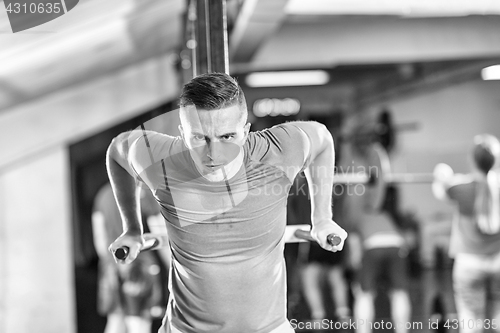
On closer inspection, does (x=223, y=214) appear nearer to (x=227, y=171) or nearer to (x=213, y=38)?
(x=227, y=171)

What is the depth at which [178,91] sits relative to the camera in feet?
5.45

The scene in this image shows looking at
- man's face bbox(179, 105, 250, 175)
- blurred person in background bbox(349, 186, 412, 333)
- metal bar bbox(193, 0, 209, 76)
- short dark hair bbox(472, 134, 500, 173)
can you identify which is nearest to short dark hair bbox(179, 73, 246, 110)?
man's face bbox(179, 105, 250, 175)

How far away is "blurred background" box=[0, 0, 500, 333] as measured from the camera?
5.22 feet

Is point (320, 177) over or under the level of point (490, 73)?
under

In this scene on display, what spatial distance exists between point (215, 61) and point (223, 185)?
0.27 meters

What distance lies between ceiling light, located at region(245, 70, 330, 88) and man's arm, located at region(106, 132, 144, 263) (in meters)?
0.67

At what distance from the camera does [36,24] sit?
1106 millimetres

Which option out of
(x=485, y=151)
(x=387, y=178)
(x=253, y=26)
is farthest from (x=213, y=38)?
(x=485, y=151)

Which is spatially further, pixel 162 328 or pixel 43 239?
pixel 43 239

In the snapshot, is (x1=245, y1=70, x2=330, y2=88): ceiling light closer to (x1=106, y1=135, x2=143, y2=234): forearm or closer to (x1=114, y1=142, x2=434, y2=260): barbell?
(x1=114, y1=142, x2=434, y2=260): barbell

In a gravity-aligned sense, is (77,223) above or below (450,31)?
below

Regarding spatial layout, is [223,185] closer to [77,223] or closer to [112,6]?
[112,6]

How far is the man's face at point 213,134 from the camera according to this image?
898 mm

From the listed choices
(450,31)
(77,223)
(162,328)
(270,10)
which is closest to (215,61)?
(162,328)
